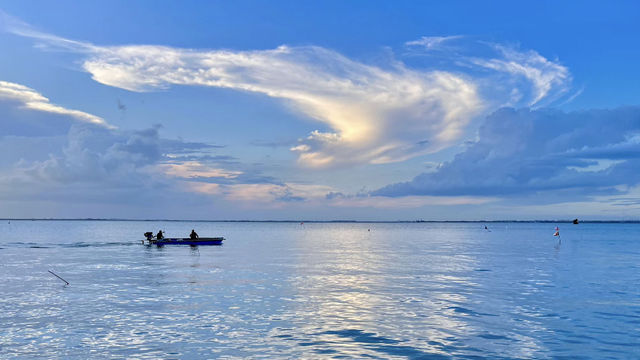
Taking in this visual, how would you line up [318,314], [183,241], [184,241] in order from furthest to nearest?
[183,241] → [184,241] → [318,314]

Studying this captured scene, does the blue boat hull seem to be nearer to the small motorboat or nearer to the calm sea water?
the small motorboat

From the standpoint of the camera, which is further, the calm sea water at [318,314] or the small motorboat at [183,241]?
the small motorboat at [183,241]

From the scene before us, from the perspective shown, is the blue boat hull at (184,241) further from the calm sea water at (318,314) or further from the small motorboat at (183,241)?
the calm sea water at (318,314)

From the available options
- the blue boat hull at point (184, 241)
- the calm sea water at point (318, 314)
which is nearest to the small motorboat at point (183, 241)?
the blue boat hull at point (184, 241)

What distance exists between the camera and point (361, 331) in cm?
2470

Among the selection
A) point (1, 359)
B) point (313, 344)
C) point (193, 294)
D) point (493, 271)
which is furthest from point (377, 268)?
point (1, 359)

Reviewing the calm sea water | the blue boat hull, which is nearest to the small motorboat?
the blue boat hull

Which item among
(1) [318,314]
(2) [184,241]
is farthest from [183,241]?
(1) [318,314]

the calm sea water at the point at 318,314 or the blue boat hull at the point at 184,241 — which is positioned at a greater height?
the blue boat hull at the point at 184,241

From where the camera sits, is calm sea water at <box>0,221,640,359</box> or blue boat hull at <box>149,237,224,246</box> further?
blue boat hull at <box>149,237,224,246</box>

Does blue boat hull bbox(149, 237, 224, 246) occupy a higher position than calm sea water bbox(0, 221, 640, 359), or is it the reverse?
blue boat hull bbox(149, 237, 224, 246)

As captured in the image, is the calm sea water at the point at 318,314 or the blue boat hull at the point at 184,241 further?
the blue boat hull at the point at 184,241

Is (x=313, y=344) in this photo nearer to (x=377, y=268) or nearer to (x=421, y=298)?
(x=421, y=298)

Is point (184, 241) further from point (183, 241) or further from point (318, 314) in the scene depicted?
point (318, 314)
